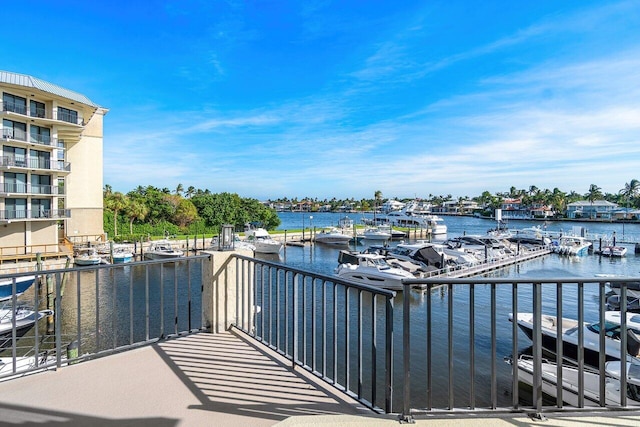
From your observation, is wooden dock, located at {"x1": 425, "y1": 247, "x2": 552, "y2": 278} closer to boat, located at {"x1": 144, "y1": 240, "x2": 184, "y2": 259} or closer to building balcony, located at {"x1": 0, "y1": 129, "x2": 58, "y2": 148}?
boat, located at {"x1": 144, "y1": 240, "x2": 184, "y2": 259}

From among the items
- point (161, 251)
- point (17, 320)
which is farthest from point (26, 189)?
point (17, 320)

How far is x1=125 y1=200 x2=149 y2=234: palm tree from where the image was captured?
41969mm


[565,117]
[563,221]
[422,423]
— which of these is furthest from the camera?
[563,221]

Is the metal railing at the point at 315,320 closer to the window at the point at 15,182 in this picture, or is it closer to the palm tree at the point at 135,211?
the window at the point at 15,182

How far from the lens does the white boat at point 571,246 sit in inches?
1409

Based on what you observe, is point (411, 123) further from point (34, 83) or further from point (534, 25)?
point (34, 83)

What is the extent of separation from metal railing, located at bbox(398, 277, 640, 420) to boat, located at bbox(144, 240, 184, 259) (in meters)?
21.0

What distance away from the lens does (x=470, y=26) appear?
12.7 m

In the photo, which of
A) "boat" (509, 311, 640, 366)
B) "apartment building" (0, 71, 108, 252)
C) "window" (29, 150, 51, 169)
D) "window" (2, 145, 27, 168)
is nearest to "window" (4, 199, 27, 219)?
"apartment building" (0, 71, 108, 252)

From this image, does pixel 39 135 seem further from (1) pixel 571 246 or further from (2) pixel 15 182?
(1) pixel 571 246

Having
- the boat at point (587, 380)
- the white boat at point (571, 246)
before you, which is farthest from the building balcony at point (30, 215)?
the white boat at point (571, 246)

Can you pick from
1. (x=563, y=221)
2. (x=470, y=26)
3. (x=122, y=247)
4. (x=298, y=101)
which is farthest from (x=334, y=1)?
(x=563, y=221)

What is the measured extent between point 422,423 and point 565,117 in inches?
841

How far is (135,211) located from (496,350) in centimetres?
4432
